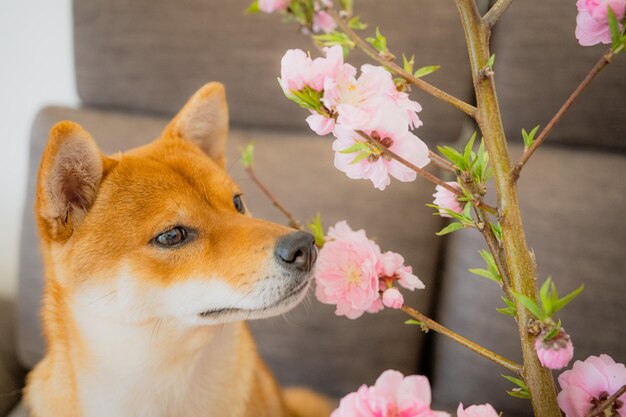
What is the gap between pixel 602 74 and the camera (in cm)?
111

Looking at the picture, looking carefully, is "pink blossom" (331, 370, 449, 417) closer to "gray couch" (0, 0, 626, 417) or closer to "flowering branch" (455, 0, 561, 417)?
"flowering branch" (455, 0, 561, 417)

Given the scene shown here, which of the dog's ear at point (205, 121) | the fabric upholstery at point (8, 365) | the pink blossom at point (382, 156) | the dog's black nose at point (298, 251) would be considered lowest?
the fabric upholstery at point (8, 365)

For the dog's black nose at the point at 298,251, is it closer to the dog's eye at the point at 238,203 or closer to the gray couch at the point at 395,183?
the dog's eye at the point at 238,203

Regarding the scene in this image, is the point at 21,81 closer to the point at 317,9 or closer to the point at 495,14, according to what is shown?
the point at 317,9

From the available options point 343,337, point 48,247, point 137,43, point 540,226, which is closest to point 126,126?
point 137,43

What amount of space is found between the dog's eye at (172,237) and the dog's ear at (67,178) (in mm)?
114

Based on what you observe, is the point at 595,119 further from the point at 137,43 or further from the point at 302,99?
the point at 137,43

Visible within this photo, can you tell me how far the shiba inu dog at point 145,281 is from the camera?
0.72 metres

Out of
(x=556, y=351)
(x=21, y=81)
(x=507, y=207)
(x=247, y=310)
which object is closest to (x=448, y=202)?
(x=507, y=207)

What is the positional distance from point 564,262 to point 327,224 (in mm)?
517

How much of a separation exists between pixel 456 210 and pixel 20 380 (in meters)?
0.93

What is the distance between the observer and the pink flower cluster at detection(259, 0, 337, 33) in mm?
692

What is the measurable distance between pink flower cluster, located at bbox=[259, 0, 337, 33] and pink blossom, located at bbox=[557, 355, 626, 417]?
1.74 feet

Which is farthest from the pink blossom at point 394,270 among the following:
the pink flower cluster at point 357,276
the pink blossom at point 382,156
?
the pink blossom at point 382,156
